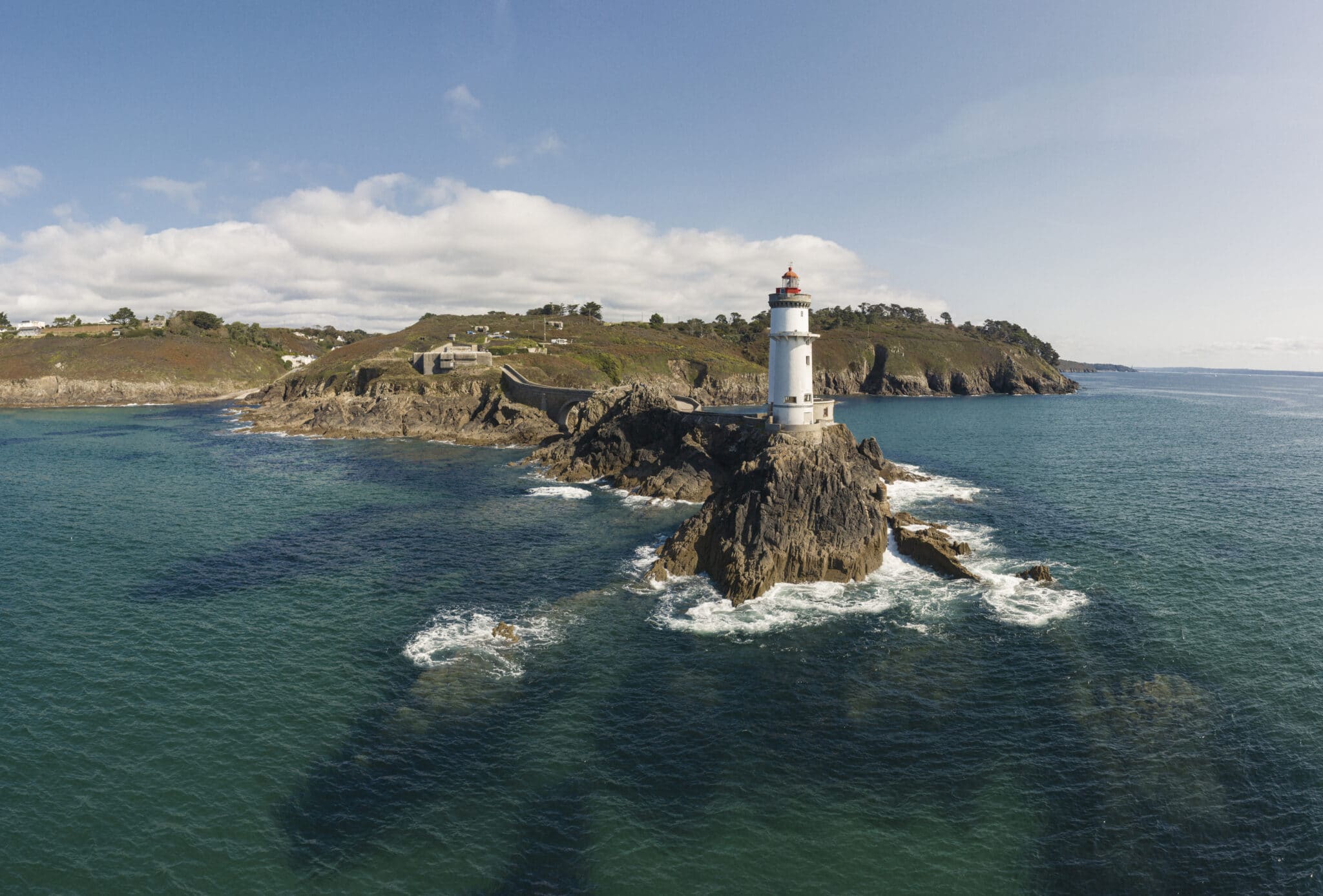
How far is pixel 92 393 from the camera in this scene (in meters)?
177

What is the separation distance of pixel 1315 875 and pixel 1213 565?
1328 inches

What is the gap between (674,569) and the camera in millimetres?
50344

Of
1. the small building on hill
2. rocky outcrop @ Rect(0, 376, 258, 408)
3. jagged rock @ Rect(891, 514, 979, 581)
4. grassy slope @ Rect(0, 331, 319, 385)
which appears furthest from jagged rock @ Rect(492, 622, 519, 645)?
grassy slope @ Rect(0, 331, 319, 385)

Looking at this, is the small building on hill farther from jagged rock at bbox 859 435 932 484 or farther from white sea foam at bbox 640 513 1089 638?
white sea foam at bbox 640 513 1089 638

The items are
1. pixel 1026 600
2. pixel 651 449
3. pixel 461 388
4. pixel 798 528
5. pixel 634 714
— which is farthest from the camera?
pixel 461 388

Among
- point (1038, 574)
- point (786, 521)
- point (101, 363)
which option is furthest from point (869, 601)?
point (101, 363)

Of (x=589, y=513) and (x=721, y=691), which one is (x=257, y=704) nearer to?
(x=721, y=691)

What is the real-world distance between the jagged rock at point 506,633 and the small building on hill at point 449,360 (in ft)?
370

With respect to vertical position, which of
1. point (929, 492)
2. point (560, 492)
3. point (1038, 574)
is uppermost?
point (929, 492)

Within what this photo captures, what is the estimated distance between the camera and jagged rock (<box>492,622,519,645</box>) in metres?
39.0

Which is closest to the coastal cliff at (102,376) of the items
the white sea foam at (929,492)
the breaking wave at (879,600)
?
the white sea foam at (929,492)

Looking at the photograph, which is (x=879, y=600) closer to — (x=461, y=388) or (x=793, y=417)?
(x=793, y=417)

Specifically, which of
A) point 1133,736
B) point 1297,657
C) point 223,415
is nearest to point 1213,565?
point 1297,657

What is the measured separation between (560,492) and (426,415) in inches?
2223
